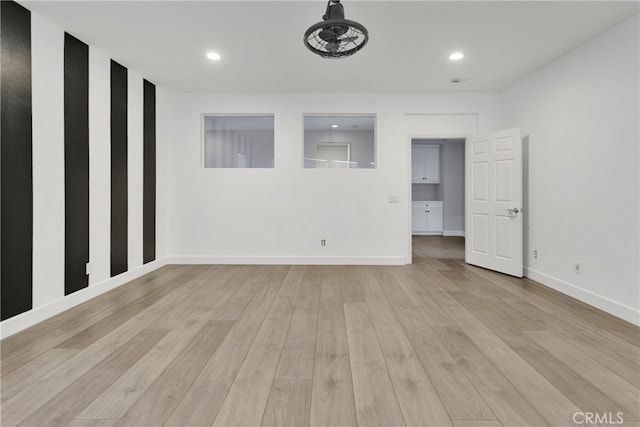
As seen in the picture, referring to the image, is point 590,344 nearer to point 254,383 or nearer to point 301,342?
point 301,342

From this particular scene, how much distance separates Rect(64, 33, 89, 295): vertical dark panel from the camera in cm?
298

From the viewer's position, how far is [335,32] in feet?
7.02

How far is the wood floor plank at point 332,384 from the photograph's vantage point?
57.5 inches

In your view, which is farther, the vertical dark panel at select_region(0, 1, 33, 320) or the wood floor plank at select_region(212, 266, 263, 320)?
the wood floor plank at select_region(212, 266, 263, 320)

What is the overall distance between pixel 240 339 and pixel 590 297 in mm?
3467

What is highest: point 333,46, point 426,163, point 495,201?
point 426,163

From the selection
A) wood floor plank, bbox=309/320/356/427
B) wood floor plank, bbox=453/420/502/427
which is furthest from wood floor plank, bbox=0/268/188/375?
wood floor plank, bbox=453/420/502/427

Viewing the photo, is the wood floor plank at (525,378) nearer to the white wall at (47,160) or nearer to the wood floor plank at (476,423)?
the wood floor plank at (476,423)

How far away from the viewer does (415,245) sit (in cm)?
699

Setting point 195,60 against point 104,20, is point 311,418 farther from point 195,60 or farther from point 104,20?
point 195,60

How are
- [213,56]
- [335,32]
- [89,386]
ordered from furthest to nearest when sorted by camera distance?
[213,56]
[335,32]
[89,386]

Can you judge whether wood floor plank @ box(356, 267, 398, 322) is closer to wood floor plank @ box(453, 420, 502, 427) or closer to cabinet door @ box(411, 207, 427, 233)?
wood floor plank @ box(453, 420, 502, 427)

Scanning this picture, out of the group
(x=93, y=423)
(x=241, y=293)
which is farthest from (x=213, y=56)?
(x=93, y=423)

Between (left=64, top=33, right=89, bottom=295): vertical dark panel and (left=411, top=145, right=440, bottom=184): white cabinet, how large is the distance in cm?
780
